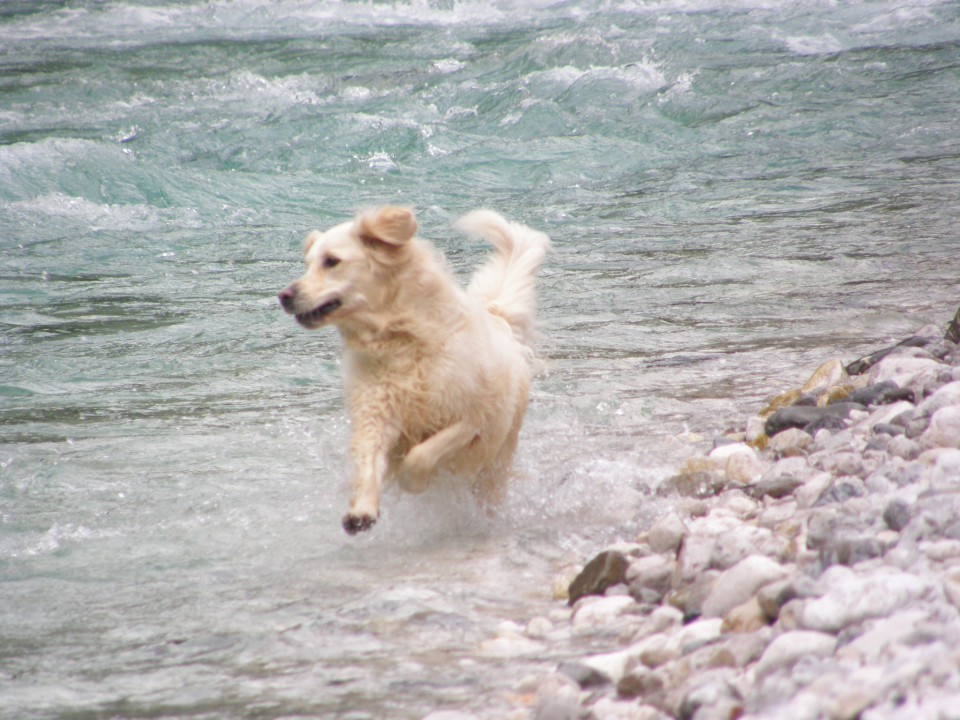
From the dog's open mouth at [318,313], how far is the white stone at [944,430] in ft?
7.31

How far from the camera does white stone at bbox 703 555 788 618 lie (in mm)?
3004

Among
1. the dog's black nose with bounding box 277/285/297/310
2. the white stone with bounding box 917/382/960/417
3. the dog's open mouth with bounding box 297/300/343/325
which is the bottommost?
the white stone with bounding box 917/382/960/417

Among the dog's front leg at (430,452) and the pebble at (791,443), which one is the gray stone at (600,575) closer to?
the dog's front leg at (430,452)

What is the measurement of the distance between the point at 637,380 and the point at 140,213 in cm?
644

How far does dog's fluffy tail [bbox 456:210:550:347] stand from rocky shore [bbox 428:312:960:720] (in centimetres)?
120

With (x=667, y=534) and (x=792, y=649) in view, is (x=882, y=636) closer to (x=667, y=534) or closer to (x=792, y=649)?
(x=792, y=649)

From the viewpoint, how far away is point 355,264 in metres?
4.67

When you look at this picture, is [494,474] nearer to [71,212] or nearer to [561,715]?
[561,715]

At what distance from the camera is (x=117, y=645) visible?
3.61 meters

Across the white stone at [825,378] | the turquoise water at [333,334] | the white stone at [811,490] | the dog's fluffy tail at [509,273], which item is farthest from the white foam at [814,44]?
the white stone at [811,490]

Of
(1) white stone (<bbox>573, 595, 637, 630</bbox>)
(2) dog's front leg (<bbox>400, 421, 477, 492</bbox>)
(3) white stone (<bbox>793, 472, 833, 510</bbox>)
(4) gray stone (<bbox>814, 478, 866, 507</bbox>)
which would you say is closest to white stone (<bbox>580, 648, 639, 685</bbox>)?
(1) white stone (<bbox>573, 595, 637, 630</bbox>)

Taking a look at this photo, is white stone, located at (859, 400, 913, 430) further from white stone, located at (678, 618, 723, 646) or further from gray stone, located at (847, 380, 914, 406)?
white stone, located at (678, 618, 723, 646)

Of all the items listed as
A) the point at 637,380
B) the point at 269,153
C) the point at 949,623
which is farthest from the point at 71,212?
the point at 949,623

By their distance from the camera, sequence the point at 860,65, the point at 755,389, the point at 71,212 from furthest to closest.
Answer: the point at 860,65 < the point at 71,212 < the point at 755,389
